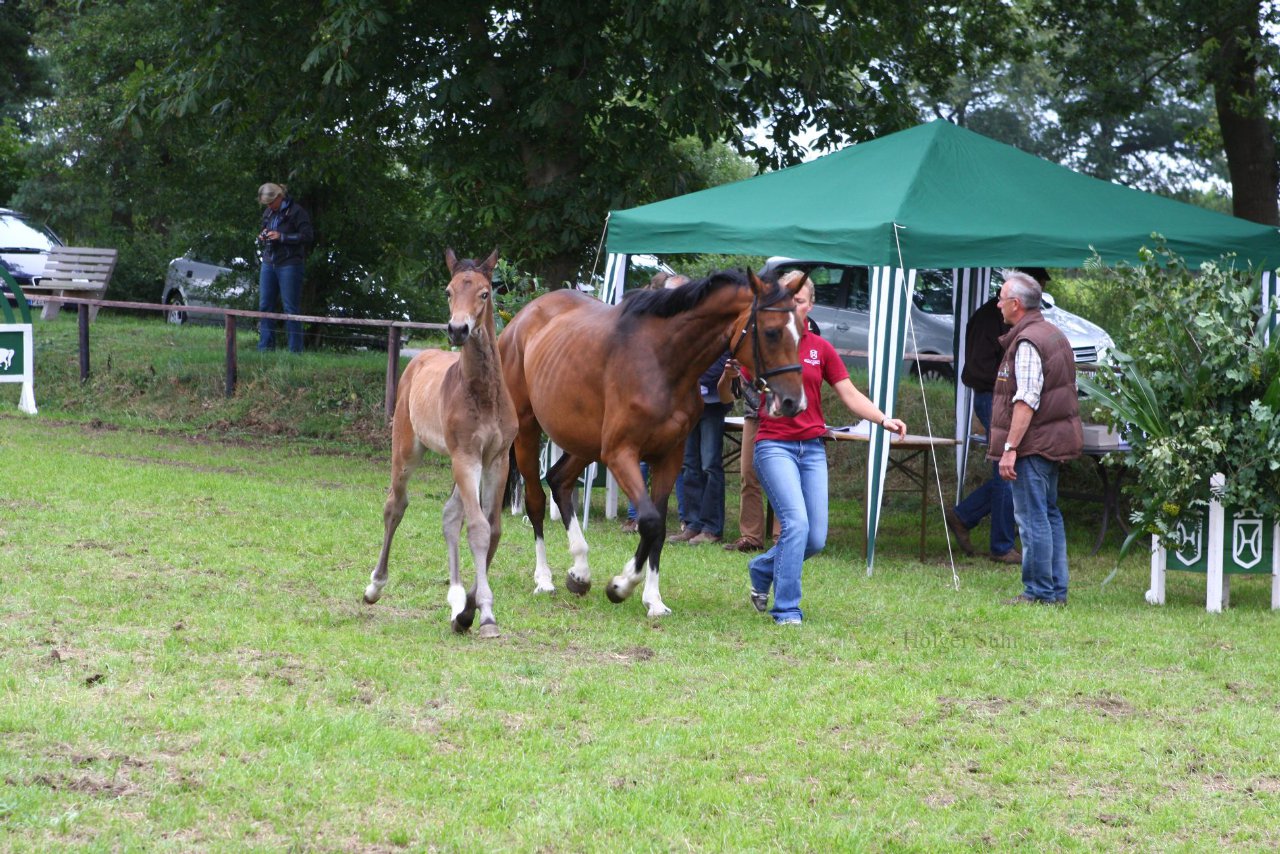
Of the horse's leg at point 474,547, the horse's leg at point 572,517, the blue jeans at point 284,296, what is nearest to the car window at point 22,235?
the blue jeans at point 284,296

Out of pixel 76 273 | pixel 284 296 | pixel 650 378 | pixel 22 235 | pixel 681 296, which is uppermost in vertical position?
pixel 22 235

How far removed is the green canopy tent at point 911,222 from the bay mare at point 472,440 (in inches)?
130

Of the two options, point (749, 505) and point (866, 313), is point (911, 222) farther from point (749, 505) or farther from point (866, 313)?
point (866, 313)

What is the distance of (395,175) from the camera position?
21.0 metres

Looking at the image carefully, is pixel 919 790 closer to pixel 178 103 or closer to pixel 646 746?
pixel 646 746

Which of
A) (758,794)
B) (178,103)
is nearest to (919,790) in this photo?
(758,794)

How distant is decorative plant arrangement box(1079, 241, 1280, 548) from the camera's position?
28.5 feet

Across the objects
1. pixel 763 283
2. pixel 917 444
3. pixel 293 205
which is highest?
pixel 293 205

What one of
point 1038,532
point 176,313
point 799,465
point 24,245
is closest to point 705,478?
point 1038,532

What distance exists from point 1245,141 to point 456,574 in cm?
1201

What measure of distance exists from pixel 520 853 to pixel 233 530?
638 centimetres

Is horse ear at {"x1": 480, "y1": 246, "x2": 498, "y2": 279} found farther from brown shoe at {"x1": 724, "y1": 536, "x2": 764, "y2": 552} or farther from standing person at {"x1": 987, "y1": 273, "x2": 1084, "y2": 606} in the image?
brown shoe at {"x1": 724, "y1": 536, "x2": 764, "y2": 552}

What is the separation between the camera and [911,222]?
9.99 metres

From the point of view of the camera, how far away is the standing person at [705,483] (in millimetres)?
11273
